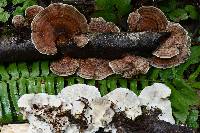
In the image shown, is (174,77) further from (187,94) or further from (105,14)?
(105,14)

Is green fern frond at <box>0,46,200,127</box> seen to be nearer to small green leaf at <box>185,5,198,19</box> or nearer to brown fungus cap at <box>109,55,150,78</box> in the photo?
brown fungus cap at <box>109,55,150,78</box>

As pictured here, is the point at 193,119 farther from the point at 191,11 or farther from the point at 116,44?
the point at 191,11

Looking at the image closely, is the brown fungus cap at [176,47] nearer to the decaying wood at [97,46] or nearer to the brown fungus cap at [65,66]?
the decaying wood at [97,46]

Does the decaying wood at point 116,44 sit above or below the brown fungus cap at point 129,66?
above

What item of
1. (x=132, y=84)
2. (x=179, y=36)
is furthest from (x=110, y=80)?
(x=179, y=36)

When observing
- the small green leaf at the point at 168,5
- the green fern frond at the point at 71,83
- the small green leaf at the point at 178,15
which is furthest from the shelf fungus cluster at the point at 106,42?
the small green leaf at the point at 168,5
